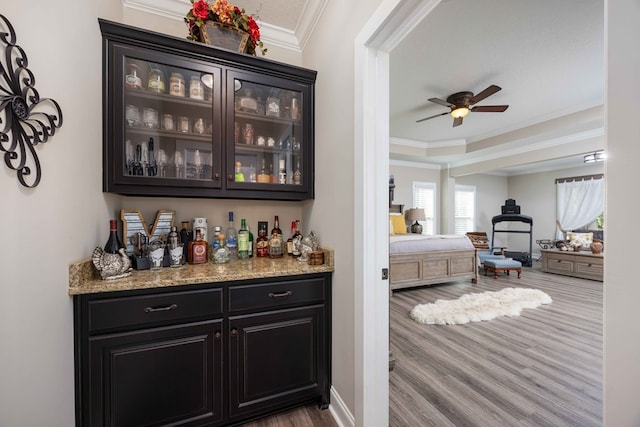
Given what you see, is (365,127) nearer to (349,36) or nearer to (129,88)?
(349,36)

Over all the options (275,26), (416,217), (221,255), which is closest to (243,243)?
(221,255)

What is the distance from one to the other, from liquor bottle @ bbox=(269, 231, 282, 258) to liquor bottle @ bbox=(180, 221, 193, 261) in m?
0.59

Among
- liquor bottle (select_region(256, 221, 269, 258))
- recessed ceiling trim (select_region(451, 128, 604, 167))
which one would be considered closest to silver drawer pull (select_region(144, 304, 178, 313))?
liquor bottle (select_region(256, 221, 269, 258))

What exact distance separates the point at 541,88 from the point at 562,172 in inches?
183

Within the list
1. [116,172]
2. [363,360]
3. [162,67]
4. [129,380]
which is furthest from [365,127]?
[129,380]

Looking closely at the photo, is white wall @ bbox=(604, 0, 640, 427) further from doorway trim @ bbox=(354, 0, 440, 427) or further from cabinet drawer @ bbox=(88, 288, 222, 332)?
cabinet drawer @ bbox=(88, 288, 222, 332)

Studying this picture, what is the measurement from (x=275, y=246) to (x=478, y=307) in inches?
116

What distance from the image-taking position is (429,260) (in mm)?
4277

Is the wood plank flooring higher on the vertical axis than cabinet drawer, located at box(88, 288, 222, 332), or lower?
lower

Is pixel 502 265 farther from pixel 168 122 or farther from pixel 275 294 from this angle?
pixel 168 122

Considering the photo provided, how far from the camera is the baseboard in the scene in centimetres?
143

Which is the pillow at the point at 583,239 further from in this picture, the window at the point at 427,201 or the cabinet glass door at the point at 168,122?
the cabinet glass door at the point at 168,122

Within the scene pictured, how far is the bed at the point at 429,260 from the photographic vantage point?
4.03 meters

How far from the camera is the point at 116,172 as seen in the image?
57.8 inches
